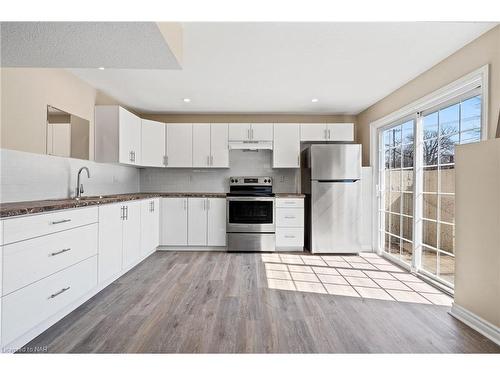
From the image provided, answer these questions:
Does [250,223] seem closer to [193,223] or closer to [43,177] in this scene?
[193,223]

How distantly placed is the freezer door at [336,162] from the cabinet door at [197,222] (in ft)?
5.99

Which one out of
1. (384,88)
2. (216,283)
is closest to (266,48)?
(384,88)

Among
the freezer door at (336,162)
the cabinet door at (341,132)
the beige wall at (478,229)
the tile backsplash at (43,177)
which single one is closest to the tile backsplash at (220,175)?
the freezer door at (336,162)

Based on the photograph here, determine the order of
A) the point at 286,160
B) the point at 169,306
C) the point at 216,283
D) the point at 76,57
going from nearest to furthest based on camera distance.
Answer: the point at 76,57, the point at 169,306, the point at 216,283, the point at 286,160

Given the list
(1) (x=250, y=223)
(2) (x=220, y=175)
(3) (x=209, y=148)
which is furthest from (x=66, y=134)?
(1) (x=250, y=223)

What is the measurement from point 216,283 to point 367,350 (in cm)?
157

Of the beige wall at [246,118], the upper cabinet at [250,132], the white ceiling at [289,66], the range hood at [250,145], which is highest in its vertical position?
the white ceiling at [289,66]

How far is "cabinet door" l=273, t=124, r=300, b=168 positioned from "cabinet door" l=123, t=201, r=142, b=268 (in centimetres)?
228

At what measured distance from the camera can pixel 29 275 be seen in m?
1.61

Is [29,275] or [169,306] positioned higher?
[29,275]

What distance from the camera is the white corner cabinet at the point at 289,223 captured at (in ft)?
13.5

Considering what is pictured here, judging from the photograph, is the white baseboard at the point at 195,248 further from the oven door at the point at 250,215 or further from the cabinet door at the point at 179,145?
the cabinet door at the point at 179,145
